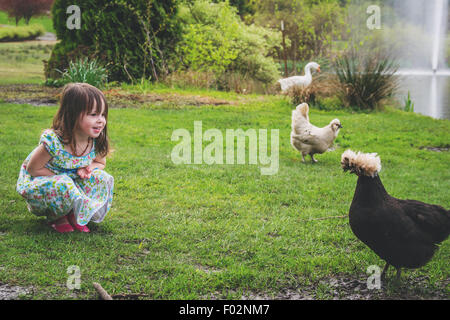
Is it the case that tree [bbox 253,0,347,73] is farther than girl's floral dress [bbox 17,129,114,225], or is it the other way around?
tree [bbox 253,0,347,73]

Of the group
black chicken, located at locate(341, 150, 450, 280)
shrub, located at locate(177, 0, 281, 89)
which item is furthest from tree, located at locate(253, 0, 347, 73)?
black chicken, located at locate(341, 150, 450, 280)

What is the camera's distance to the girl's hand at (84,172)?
11.4 feet

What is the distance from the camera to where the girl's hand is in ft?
11.4

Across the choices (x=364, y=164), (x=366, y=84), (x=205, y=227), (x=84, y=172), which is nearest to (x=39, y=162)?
(x=84, y=172)

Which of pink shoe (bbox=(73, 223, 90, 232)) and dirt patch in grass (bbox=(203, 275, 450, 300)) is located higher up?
pink shoe (bbox=(73, 223, 90, 232))

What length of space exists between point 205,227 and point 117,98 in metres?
6.98

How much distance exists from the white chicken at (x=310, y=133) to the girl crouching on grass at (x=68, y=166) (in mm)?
3136

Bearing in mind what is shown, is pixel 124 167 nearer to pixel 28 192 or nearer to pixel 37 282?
pixel 28 192

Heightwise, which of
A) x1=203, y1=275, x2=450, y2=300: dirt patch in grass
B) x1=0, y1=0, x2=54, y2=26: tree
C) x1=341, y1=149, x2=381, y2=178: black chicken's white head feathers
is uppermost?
x1=0, y1=0, x2=54, y2=26: tree

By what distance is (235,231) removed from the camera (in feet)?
12.1

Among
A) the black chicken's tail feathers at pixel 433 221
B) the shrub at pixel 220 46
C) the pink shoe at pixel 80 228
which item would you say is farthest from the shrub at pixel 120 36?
the black chicken's tail feathers at pixel 433 221

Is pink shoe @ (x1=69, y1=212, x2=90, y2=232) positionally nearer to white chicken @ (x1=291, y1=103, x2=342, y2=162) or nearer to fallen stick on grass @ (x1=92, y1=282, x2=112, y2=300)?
fallen stick on grass @ (x1=92, y1=282, x2=112, y2=300)

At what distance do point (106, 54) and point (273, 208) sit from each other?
871cm

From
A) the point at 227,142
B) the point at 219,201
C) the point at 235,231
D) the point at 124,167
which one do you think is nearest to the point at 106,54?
the point at 227,142
